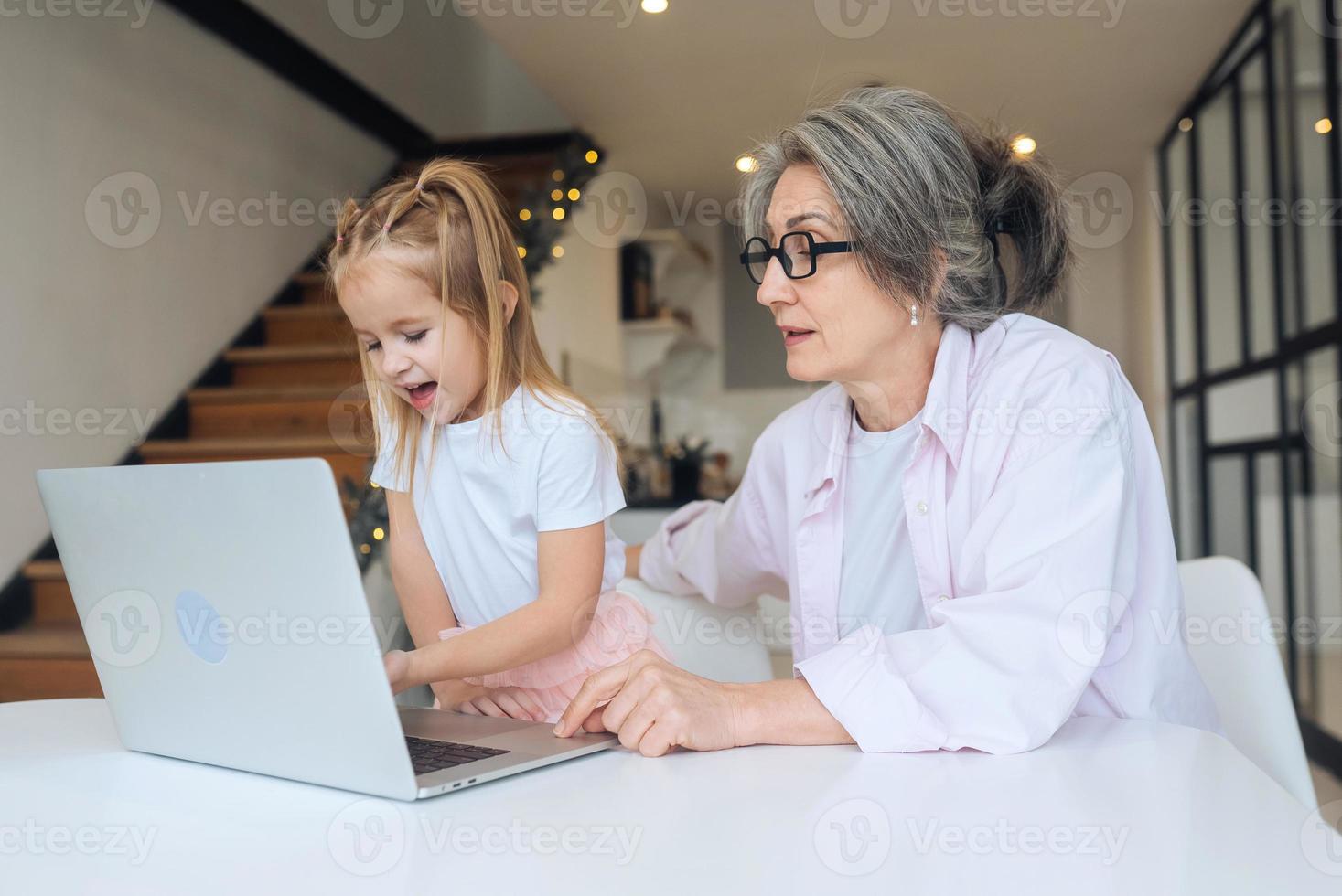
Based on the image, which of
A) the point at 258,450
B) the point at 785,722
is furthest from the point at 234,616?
the point at 258,450

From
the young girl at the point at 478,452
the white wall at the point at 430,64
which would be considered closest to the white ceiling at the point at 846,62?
the white wall at the point at 430,64

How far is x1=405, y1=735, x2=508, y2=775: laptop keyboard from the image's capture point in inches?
31.9

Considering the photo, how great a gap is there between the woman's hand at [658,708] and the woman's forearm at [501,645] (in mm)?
140

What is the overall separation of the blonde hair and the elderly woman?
0.29 m

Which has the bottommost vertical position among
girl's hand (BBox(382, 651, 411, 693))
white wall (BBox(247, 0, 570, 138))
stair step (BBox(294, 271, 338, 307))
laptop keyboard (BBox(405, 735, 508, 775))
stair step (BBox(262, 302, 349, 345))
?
laptop keyboard (BBox(405, 735, 508, 775))

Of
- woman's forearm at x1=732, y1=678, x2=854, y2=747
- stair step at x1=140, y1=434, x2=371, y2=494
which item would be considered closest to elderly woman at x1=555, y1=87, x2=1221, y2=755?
woman's forearm at x1=732, y1=678, x2=854, y2=747

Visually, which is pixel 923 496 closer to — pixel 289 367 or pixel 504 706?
pixel 504 706

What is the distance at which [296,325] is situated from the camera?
4.43 metres

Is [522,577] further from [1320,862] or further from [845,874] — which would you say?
[1320,862]

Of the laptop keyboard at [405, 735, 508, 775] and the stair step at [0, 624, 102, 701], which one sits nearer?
the laptop keyboard at [405, 735, 508, 775]

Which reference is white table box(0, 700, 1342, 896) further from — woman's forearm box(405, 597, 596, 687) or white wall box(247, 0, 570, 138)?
white wall box(247, 0, 570, 138)

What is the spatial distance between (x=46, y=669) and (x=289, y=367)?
5.16 ft

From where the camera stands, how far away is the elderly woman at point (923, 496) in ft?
2.94

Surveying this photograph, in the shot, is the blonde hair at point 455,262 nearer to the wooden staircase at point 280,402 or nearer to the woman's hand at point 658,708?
→ the woman's hand at point 658,708
